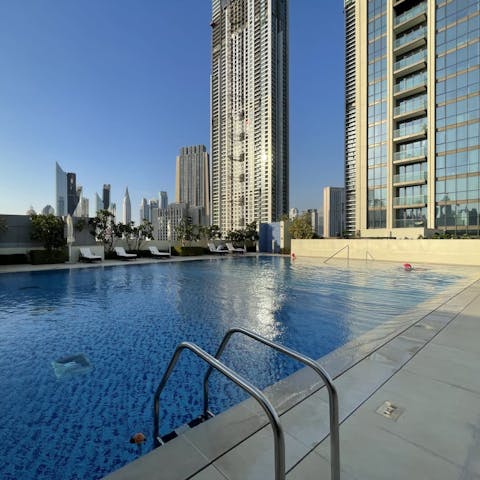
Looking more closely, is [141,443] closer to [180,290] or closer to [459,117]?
[180,290]

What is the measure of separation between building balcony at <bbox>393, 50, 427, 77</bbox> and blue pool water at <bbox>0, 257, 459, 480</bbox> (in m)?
28.3

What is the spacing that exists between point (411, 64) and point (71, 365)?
1500 inches

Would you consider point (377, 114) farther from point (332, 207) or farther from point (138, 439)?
point (332, 207)

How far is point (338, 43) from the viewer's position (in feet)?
175

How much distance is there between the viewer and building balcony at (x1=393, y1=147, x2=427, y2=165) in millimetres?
28530

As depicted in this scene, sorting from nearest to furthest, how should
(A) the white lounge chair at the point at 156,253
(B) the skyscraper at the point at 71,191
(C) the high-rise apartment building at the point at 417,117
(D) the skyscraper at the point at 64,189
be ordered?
(A) the white lounge chair at the point at 156,253 < (C) the high-rise apartment building at the point at 417,117 < (B) the skyscraper at the point at 71,191 < (D) the skyscraper at the point at 64,189

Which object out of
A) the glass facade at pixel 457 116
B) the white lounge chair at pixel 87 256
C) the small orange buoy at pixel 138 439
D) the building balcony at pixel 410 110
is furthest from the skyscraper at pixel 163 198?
the small orange buoy at pixel 138 439

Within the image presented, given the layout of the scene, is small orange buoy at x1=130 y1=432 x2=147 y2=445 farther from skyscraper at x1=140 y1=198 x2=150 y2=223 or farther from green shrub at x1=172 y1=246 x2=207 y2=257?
skyscraper at x1=140 y1=198 x2=150 y2=223

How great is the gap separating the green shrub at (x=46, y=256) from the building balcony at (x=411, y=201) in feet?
103

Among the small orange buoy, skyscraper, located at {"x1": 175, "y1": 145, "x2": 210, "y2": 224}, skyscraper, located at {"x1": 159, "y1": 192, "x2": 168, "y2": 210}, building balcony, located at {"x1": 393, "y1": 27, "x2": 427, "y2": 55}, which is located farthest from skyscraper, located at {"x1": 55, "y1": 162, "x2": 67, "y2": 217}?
the small orange buoy

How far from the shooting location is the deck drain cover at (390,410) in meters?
2.42

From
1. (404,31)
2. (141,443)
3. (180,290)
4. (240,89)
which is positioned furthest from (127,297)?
(240,89)

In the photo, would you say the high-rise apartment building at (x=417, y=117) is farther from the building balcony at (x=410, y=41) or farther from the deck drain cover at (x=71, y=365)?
the deck drain cover at (x=71, y=365)

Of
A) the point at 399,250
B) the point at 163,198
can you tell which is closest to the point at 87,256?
the point at 399,250
